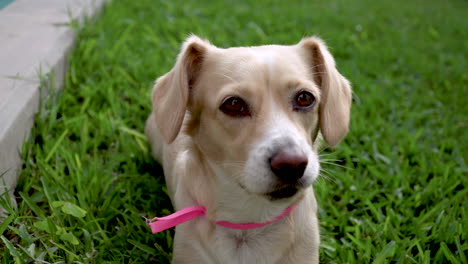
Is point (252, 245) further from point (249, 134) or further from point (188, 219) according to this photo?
point (249, 134)

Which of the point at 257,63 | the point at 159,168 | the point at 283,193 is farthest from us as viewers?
the point at 159,168

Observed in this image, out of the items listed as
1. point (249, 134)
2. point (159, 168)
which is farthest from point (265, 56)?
point (159, 168)

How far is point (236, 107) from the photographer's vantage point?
219cm

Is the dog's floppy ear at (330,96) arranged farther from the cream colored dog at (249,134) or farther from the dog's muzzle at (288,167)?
the dog's muzzle at (288,167)

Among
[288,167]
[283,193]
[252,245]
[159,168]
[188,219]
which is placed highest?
[288,167]

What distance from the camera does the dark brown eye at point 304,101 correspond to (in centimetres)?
225

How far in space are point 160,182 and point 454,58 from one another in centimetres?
575

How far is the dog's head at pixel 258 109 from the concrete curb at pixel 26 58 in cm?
108

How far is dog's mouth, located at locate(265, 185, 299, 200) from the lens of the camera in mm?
2084

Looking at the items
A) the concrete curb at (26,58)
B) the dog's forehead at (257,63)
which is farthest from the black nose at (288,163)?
the concrete curb at (26,58)

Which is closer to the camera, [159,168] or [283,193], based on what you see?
[283,193]

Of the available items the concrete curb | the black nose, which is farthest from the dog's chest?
the concrete curb

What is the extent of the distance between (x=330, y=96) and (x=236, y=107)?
0.59 meters

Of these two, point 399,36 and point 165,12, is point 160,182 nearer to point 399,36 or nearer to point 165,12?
point 165,12
